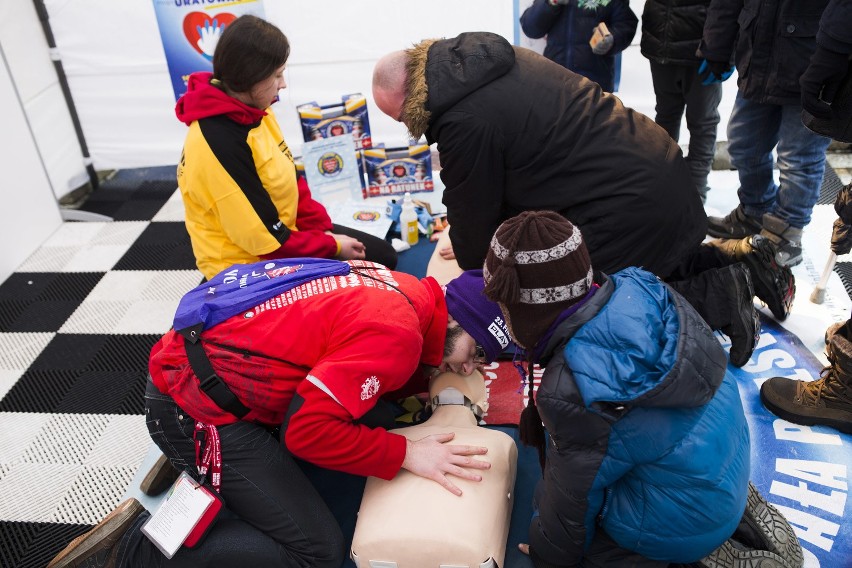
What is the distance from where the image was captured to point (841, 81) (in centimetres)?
198

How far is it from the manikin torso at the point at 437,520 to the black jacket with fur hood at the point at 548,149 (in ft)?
2.36

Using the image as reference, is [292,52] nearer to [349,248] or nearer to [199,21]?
[199,21]

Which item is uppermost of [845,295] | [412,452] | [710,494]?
[710,494]

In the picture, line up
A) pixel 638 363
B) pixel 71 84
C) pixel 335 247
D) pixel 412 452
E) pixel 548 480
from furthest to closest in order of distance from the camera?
1. pixel 71 84
2. pixel 335 247
3. pixel 412 452
4. pixel 548 480
5. pixel 638 363

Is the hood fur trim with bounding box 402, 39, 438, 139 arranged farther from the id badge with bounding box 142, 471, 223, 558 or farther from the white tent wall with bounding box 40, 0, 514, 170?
the white tent wall with bounding box 40, 0, 514, 170

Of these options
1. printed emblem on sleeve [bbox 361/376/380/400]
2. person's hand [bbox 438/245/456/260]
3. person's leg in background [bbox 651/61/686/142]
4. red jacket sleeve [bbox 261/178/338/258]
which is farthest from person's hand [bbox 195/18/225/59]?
printed emblem on sleeve [bbox 361/376/380/400]

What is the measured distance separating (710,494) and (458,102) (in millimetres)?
1146

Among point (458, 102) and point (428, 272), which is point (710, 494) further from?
point (428, 272)

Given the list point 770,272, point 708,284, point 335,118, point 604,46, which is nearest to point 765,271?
point 770,272

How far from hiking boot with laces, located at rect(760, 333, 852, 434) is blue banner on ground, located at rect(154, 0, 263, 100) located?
270 centimetres

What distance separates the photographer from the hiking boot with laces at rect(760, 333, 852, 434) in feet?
6.05

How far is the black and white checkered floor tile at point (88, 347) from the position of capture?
1.97 m

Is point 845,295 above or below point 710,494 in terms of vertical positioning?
below

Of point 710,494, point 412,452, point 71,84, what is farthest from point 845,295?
point 71,84
